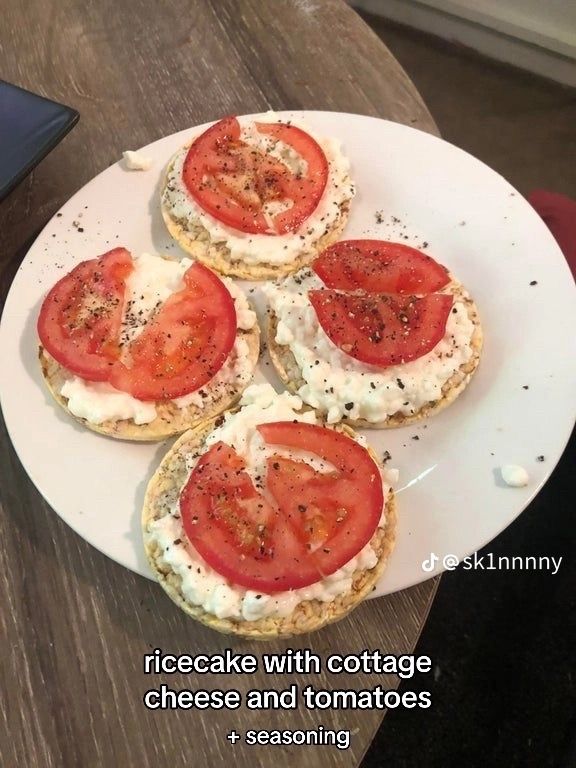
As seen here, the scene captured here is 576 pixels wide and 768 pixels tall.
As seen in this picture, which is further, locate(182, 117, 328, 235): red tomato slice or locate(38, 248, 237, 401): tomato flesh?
locate(182, 117, 328, 235): red tomato slice

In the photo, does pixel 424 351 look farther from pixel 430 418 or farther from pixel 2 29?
pixel 2 29

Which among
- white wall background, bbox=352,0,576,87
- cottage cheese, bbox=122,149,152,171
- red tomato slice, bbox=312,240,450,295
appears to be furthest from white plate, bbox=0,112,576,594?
white wall background, bbox=352,0,576,87

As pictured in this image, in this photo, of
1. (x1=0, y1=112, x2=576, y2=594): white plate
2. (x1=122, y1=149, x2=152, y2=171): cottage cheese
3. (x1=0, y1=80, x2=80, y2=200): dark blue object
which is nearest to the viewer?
(x1=0, y1=112, x2=576, y2=594): white plate

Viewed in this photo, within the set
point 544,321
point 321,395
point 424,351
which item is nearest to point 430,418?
point 424,351

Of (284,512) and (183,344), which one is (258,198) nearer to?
(183,344)

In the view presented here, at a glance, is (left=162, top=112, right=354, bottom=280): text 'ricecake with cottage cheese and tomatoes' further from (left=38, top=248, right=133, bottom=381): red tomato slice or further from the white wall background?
the white wall background

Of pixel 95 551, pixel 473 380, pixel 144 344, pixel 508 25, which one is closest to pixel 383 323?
pixel 473 380
